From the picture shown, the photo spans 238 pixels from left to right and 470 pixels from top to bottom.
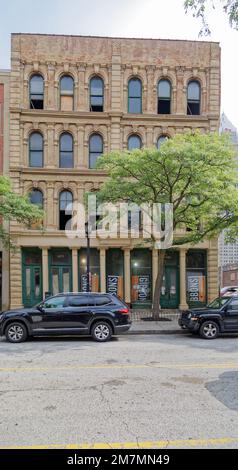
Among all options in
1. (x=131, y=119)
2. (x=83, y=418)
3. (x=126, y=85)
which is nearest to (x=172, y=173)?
(x=131, y=119)

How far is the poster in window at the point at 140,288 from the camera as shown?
73.1ft

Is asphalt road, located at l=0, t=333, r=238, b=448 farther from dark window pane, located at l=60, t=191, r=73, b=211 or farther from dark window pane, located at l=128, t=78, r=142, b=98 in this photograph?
dark window pane, located at l=128, t=78, r=142, b=98

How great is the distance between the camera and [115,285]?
72.8ft

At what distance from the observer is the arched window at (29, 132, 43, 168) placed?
2233 centimetres

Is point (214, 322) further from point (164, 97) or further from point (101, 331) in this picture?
point (164, 97)

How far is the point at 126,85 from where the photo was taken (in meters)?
22.7

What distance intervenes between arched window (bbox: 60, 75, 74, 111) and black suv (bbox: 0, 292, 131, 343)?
13.8 meters

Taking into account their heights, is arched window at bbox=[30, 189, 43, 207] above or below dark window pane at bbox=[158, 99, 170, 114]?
below

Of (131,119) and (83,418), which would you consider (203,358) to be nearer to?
(83,418)

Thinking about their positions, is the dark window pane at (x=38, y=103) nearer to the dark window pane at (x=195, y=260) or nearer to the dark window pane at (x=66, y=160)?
the dark window pane at (x=66, y=160)

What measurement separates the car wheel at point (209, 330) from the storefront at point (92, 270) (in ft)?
32.5

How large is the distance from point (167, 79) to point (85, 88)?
499cm

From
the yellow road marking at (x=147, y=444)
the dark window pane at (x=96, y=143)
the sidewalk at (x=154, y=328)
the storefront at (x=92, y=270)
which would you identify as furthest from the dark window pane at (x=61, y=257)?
the yellow road marking at (x=147, y=444)

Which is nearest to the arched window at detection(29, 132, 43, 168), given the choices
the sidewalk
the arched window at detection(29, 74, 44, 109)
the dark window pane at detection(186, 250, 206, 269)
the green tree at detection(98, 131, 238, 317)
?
the arched window at detection(29, 74, 44, 109)
